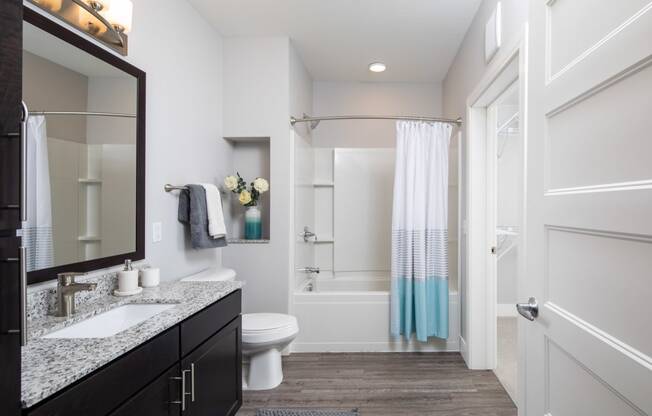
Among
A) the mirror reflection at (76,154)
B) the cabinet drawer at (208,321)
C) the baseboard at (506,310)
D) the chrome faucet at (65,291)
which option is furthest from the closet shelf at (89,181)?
the baseboard at (506,310)

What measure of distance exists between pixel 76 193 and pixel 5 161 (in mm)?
1043

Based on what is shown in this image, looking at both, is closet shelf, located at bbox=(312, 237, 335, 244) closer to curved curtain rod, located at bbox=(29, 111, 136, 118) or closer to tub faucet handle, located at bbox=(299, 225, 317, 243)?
tub faucet handle, located at bbox=(299, 225, 317, 243)

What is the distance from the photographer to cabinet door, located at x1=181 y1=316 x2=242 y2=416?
5.22 feet

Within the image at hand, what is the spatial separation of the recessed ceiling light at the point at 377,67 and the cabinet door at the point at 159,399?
9.90ft

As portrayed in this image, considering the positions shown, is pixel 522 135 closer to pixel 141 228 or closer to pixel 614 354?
pixel 614 354

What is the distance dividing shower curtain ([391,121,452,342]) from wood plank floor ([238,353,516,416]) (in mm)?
292

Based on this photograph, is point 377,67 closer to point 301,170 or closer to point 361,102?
point 361,102

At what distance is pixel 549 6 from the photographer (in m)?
1.06

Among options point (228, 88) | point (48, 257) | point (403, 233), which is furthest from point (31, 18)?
point (403, 233)

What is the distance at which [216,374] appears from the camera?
182 cm

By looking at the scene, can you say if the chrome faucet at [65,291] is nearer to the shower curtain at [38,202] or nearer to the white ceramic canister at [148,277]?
the shower curtain at [38,202]

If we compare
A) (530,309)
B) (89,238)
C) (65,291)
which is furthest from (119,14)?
(530,309)

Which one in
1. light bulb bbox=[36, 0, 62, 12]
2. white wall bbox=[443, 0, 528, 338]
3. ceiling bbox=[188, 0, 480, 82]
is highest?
ceiling bbox=[188, 0, 480, 82]

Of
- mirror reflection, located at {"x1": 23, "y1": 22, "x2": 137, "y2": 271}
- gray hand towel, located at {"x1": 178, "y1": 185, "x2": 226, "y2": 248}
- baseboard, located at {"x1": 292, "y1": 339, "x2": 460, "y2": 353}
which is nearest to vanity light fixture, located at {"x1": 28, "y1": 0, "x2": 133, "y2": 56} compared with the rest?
mirror reflection, located at {"x1": 23, "y1": 22, "x2": 137, "y2": 271}
